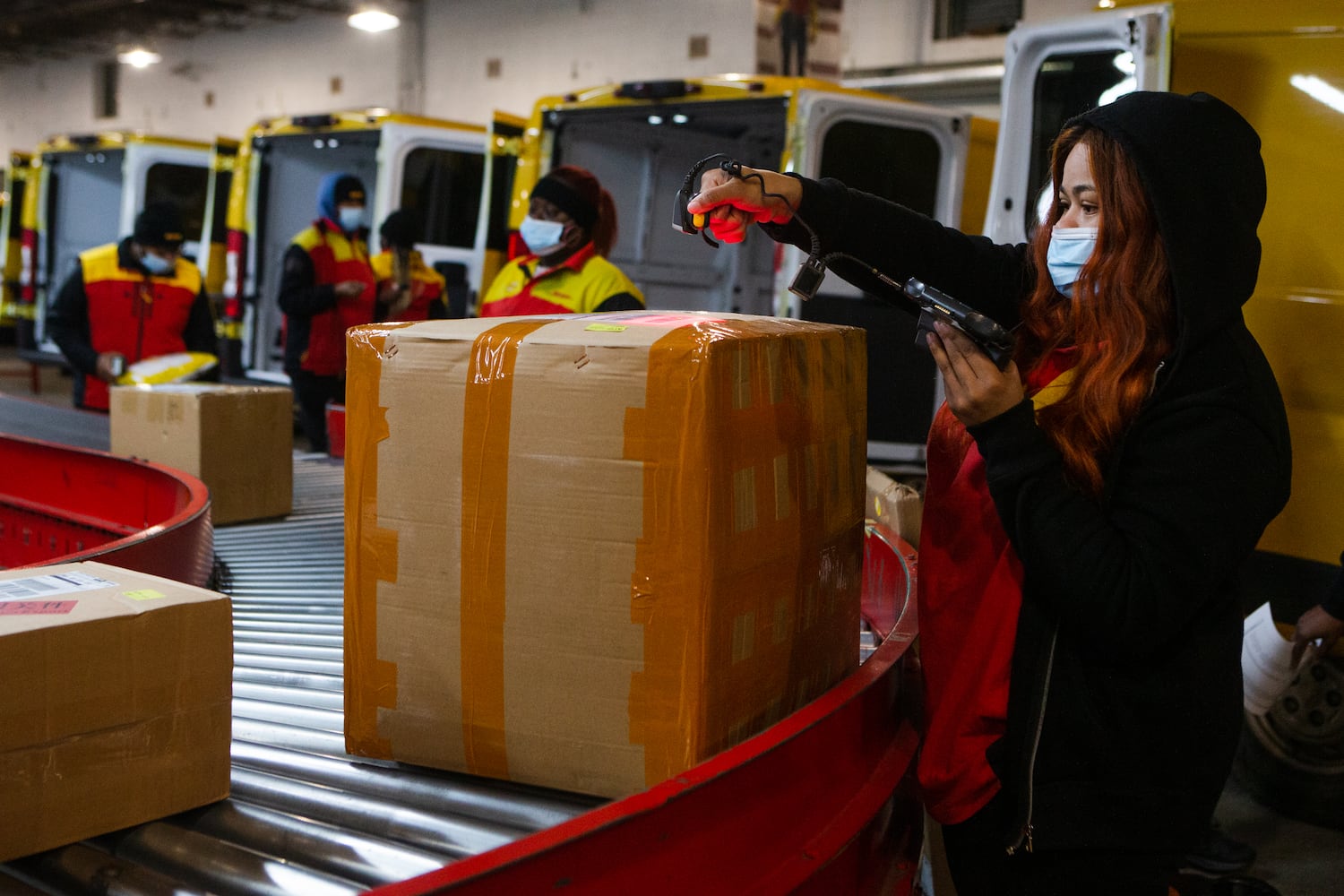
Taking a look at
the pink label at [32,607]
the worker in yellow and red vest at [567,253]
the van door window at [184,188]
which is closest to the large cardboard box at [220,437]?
the worker in yellow and red vest at [567,253]

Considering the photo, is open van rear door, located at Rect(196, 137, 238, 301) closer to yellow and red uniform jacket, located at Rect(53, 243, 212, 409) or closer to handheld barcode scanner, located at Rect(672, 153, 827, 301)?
yellow and red uniform jacket, located at Rect(53, 243, 212, 409)

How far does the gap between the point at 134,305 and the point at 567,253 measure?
2964mm

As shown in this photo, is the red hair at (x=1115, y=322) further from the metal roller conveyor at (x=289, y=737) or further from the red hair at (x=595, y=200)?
the red hair at (x=595, y=200)

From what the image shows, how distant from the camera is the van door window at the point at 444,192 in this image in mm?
8367

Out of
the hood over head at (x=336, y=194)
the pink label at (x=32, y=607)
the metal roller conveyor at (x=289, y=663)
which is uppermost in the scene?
the hood over head at (x=336, y=194)

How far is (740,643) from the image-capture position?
1.49 meters

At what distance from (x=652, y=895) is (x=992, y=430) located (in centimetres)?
67

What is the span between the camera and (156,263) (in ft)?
19.2

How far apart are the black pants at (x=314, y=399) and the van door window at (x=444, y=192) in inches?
81.7

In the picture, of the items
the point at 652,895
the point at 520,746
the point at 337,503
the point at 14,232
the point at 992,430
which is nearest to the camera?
the point at 652,895

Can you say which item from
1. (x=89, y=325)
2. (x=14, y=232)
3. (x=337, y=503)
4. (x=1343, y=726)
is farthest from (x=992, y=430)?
(x=14, y=232)

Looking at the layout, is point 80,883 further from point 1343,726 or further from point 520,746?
point 1343,726

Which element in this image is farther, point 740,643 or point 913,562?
point 913,562

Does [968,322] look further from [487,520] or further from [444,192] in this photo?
[444,192]
